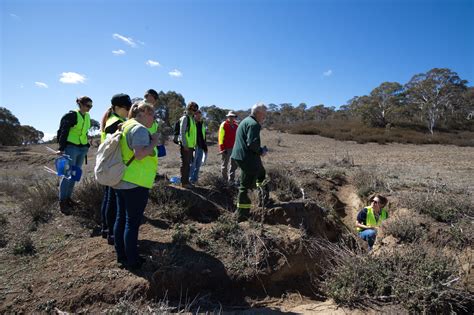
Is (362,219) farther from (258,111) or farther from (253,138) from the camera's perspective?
(258,111)

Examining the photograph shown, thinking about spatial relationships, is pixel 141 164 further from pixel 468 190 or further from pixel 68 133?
pixel 468 190

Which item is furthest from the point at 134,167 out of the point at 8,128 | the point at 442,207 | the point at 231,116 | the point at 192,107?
the point at 8,128

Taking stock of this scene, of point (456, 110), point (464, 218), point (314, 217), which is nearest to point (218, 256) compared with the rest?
point (314, 217)

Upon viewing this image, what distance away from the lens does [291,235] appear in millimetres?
4395

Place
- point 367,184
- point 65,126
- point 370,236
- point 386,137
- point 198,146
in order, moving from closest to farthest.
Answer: point 65,126 → point 370,236 → point 198,146 → point 367,184 → point 386,137

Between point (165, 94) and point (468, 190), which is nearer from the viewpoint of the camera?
point (468, 190)

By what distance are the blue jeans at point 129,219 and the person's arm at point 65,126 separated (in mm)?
2005

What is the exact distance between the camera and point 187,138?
17.9 feet

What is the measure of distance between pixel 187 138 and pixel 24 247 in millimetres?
2878

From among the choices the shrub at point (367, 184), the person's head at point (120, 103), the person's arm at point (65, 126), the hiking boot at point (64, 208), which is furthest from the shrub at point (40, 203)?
the shrub at point (367, 184)

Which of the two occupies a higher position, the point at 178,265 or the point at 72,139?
the point at 72,139

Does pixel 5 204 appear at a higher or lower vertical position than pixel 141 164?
lower

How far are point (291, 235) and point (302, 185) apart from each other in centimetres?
256

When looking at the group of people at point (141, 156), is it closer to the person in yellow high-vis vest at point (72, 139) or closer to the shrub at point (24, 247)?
the person in yellow high-vis vest at point (72, 139)
